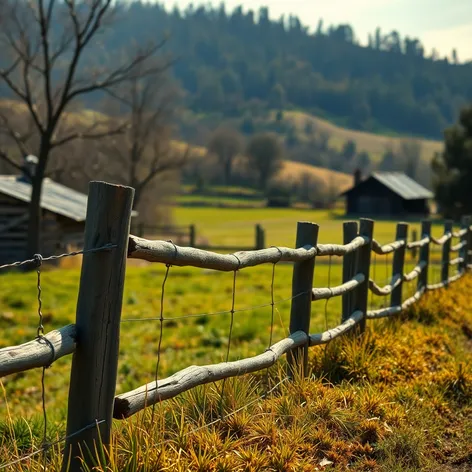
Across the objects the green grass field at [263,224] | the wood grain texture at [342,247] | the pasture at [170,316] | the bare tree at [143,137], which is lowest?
the green grass field at [263,224]

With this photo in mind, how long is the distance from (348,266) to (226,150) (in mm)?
106227

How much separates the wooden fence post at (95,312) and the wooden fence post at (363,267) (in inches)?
157

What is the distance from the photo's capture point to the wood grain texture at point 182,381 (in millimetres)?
3314

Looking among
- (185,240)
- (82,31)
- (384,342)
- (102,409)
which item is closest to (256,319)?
(384,342)

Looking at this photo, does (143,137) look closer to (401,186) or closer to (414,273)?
(401,186)

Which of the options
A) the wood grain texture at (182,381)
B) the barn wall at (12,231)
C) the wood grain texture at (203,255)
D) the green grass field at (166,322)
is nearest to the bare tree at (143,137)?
the barn wall at (12,231)

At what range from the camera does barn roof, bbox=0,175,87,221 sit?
A: 25.6m

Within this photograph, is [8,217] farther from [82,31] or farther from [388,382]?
[388,382]

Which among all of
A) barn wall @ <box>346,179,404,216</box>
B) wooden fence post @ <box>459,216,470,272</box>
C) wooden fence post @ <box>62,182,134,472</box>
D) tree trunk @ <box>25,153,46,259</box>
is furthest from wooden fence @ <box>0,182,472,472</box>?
barn wall @ <box>346,179,404,216</box>

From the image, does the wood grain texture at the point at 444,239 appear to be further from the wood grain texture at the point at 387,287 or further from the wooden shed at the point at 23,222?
the wooden shed at the point at 23,222

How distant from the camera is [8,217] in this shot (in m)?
25.9

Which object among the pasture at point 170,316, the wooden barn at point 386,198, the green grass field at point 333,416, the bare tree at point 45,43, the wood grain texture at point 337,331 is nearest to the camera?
the green grass field at point 333,416

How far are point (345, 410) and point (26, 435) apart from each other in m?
2.06

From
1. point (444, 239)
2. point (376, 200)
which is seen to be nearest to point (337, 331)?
point (444, 239)
